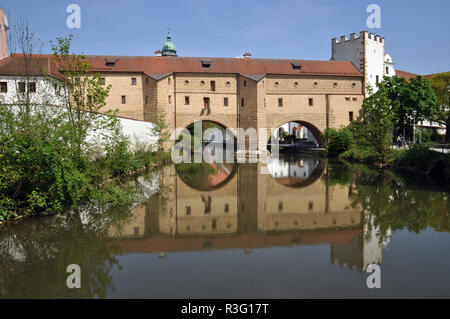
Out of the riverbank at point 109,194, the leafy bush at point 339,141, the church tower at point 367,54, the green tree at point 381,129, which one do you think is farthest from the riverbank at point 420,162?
the church tower at point 367,54

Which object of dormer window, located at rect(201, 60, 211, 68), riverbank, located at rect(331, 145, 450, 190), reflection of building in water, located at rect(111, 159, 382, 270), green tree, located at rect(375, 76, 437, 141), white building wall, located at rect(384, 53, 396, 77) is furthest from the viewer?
white building wall, located at rect(384, 53, 396, 77)

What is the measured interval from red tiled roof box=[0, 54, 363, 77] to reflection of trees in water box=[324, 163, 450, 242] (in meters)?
20.5

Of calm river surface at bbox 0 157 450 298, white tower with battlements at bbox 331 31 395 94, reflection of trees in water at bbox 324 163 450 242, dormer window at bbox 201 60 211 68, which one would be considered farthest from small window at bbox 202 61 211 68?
calm river surface at bbox 0 157 450 298

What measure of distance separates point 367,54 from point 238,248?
35277 millimetres

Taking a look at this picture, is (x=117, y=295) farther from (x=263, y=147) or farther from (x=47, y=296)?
(x=263, y=147)

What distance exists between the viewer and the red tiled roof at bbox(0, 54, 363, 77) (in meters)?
33.7

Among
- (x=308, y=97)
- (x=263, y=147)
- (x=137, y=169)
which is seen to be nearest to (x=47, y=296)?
(x=137, y=169)

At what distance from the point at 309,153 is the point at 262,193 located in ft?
86.7

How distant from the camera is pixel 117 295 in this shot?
4938 millimetres

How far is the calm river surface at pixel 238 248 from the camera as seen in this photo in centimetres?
518

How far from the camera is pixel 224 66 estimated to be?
35.0 meters

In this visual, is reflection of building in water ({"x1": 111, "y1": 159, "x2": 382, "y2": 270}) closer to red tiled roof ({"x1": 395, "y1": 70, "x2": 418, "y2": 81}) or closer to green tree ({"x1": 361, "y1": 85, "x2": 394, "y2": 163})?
green tree ({"x1": 361, "y1": 85, "x2": 394, "y2": 163})

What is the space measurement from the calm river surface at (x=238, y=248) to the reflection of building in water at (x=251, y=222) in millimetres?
32

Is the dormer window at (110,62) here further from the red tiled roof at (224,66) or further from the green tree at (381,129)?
the green tree at (381,129)
